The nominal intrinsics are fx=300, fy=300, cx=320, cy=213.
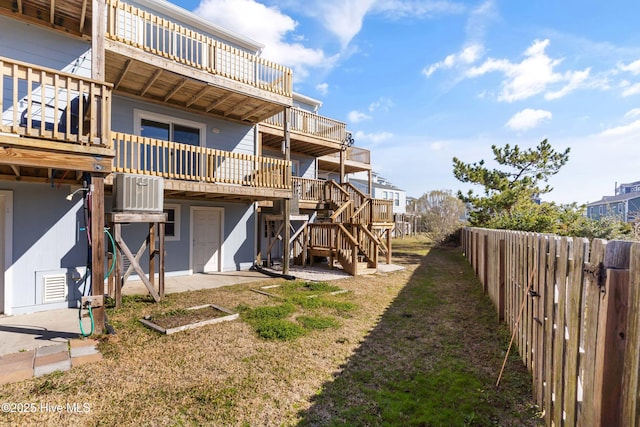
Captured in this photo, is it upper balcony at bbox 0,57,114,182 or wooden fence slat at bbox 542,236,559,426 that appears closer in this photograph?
wooden fence slat at bbox 542,236,559,426

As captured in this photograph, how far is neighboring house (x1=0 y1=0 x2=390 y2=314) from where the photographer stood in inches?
180

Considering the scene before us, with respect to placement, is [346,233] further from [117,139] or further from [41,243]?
[41,243]

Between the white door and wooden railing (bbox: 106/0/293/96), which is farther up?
wooden railing (bbox: 106/0/293/96)

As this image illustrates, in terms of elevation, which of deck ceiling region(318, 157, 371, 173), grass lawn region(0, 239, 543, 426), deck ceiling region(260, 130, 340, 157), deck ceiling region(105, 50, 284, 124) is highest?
deck ceiling region(105, 50, 284, 124)

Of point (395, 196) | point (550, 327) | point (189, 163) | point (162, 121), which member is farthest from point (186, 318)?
point (395, 196)

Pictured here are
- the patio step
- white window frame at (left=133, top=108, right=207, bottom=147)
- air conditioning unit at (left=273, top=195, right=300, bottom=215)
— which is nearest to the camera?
the patio step

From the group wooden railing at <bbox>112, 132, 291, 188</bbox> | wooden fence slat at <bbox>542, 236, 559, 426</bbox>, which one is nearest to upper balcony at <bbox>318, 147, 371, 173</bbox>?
wooden railing at <bbox>112, 132, 291, 188</bbox>

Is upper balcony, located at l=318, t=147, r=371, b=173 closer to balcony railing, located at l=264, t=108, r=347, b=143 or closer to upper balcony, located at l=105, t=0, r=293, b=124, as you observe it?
balcony railing, located at l=264, t=108, r=347, b=143

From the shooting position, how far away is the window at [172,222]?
9.37m

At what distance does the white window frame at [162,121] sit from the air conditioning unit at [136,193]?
9.39ft

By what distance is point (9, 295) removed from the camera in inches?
230

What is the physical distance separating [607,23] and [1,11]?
13.8 metres

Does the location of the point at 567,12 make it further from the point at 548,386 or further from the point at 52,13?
the point at 52,13

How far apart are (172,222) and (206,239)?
1.25m
